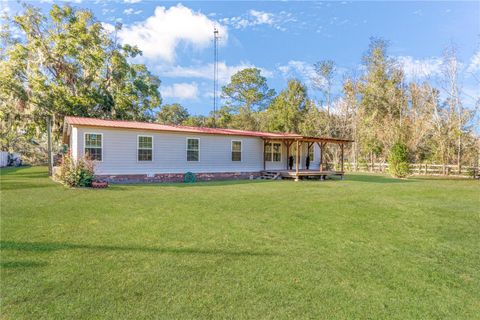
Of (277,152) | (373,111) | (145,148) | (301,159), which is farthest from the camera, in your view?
(373,111)

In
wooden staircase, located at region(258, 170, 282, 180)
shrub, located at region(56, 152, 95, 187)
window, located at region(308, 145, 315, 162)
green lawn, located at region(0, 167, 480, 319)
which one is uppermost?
window, located at region(308, 145, 315, 162)

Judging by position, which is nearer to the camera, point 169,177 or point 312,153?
point 169,177

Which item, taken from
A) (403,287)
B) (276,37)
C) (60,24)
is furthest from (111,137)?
(276,37)

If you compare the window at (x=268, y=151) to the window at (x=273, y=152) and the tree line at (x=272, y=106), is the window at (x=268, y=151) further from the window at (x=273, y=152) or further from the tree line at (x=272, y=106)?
the tree line at (x=272, y=106)

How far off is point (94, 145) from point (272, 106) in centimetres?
2565

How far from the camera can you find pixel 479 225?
6.34 meters

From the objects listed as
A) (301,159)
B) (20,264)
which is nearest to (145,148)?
(301,159)

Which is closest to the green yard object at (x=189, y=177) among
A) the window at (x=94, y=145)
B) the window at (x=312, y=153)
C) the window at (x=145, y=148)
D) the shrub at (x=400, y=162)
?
the window at (x=145, y=148)

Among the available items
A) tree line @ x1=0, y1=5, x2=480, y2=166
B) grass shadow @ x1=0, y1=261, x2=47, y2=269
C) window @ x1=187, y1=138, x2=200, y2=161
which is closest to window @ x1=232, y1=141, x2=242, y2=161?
window @ x1=187, y1=138, x2=200, y2=161

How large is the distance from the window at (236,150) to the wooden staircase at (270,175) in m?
1.68

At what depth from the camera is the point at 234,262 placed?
159 inches

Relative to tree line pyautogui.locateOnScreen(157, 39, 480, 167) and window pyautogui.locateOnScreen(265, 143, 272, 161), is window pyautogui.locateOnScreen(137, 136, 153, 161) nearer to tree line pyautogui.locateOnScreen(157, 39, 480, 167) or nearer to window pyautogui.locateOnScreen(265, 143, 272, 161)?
window pyautogui.locateOnScreen(265, 143, 272, 161)

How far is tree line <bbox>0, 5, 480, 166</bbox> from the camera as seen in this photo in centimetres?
2133

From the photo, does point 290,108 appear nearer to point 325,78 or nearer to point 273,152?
point 325,78
